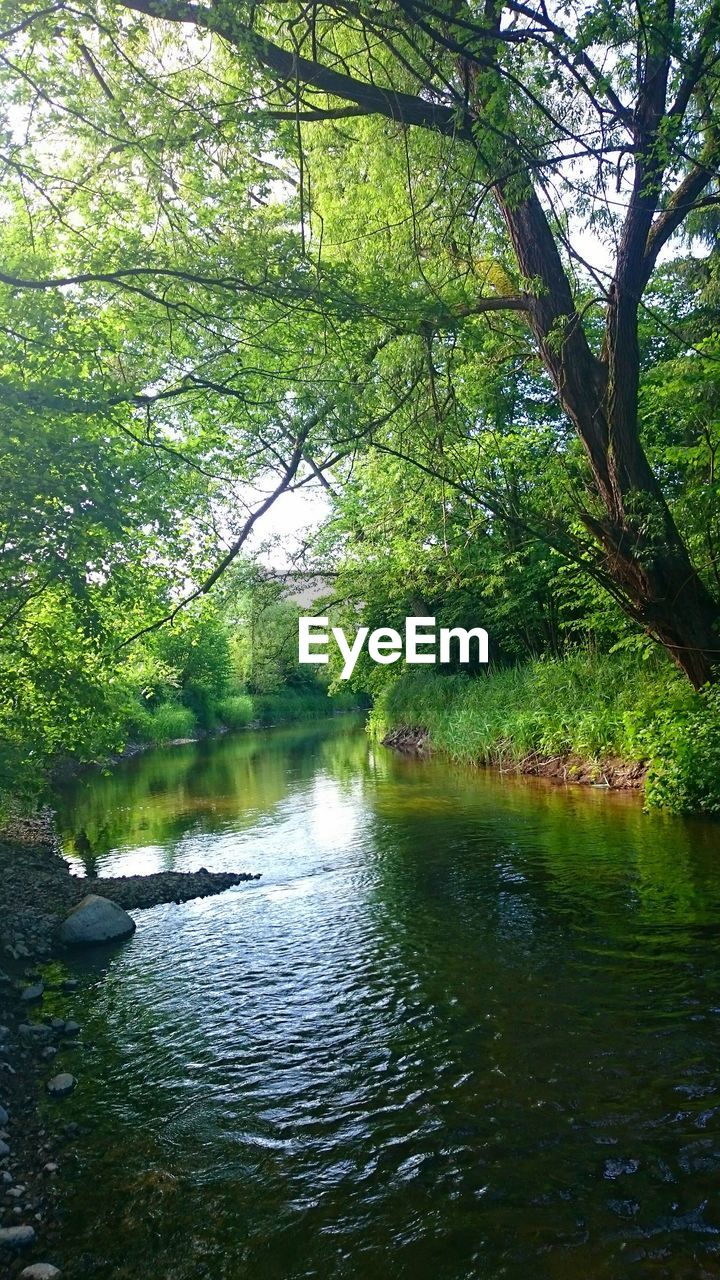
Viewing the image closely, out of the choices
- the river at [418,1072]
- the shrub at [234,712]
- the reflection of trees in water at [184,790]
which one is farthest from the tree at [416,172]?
the shrub at [234,712]

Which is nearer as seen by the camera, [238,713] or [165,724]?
[165,724]

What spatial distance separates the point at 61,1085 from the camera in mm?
5609

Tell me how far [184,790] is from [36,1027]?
14.1 meters

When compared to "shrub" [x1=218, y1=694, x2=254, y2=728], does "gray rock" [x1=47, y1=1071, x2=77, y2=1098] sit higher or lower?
lower

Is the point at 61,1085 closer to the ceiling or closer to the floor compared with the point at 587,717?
closer to the floor

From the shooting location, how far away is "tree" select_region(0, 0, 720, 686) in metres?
5.61

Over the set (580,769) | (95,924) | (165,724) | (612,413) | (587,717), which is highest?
(612,413)

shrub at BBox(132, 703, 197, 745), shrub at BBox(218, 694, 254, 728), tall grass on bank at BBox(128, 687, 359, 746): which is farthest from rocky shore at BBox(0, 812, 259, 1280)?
shrub at BBox(218, 694, 254, 728)

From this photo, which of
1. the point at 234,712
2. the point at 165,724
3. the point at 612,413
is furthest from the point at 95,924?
the point at 234,712

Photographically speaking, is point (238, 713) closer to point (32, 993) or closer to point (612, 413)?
point (32, 993)

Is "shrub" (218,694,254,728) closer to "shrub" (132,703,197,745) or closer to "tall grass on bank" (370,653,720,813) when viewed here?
"shrub" (132,703,197,745)

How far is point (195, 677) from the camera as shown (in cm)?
4356

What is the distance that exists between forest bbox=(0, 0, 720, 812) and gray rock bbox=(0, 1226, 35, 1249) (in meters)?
4.16

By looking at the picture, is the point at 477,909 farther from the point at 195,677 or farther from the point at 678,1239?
the point at 195,677
